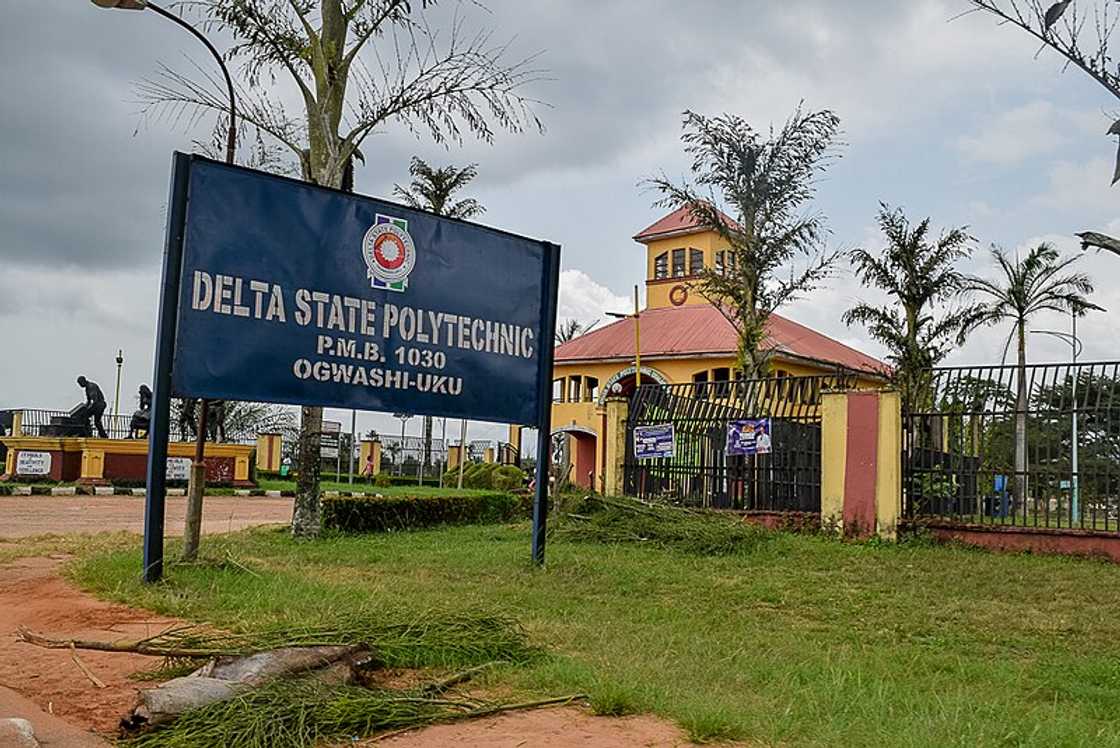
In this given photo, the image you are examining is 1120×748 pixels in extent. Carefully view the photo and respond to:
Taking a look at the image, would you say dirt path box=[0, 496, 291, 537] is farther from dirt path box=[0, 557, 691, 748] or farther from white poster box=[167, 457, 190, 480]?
dirt path box=[0, 557, 691, 748]

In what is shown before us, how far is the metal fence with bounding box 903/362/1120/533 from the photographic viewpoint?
12695 mm

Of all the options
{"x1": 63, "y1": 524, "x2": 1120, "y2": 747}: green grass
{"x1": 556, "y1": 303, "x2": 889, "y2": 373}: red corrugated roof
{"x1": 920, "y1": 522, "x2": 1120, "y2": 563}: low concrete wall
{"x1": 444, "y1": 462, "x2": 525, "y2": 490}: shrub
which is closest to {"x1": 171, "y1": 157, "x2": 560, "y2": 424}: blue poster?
{"x1": 63, "y1": 524, "x2": 1120, "y2": 747}: green grass

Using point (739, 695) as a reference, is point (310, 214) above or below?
above

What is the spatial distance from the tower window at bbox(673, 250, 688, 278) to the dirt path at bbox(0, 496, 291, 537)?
2049 cm

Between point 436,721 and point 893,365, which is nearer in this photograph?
point 436,721

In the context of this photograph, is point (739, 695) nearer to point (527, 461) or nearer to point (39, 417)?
point (39, 417)

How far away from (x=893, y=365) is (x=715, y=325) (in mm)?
10113

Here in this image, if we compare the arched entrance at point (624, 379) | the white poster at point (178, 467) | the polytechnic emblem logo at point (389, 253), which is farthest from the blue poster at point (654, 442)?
the arched entrance at point (624, 379)

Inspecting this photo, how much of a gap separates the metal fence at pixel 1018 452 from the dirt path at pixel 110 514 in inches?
378

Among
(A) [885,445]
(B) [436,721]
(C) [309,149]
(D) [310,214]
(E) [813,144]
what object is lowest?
(B) [436,721]

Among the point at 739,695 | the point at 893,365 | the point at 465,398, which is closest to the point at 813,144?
the point at 893,365

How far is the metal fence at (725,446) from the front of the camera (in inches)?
614

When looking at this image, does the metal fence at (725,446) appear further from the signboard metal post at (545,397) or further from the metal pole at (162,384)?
the metal pole at (162,384)

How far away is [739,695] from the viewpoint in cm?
504
